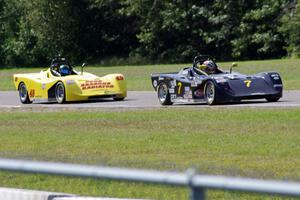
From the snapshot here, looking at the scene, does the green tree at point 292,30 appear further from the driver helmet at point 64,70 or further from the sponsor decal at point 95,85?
the sponsor decal at point 95,85

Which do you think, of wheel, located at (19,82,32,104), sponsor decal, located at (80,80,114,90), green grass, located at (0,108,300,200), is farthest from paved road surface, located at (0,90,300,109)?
green grass, located at (0,108,300,200)

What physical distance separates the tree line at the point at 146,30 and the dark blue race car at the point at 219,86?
1156 inches

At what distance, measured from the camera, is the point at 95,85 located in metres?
27.6

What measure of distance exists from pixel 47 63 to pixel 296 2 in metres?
19.7

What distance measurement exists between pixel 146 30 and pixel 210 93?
4135cm

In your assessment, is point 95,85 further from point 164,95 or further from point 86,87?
point 164,95

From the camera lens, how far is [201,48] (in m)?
62.9

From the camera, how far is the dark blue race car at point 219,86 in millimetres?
23484

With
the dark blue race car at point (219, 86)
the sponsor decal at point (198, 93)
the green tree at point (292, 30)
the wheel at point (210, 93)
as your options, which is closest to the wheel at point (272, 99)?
the dark blue race car at point (219, 86)

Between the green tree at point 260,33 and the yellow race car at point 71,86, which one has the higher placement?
the yellow race car at point 71,86

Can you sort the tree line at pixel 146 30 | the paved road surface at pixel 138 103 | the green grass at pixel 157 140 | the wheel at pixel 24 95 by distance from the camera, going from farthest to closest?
the tree line at pixel 146 30 < the wheel at pixel 24 95 < the paved road surface at pixel 138 103 < the green grass at pixel 157 140

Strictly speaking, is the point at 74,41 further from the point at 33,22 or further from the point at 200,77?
the point at 200,77

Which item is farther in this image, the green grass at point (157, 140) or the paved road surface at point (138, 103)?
the paved road surface at point (138, 103)

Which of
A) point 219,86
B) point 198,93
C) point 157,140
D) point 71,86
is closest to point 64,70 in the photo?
point 71,86
